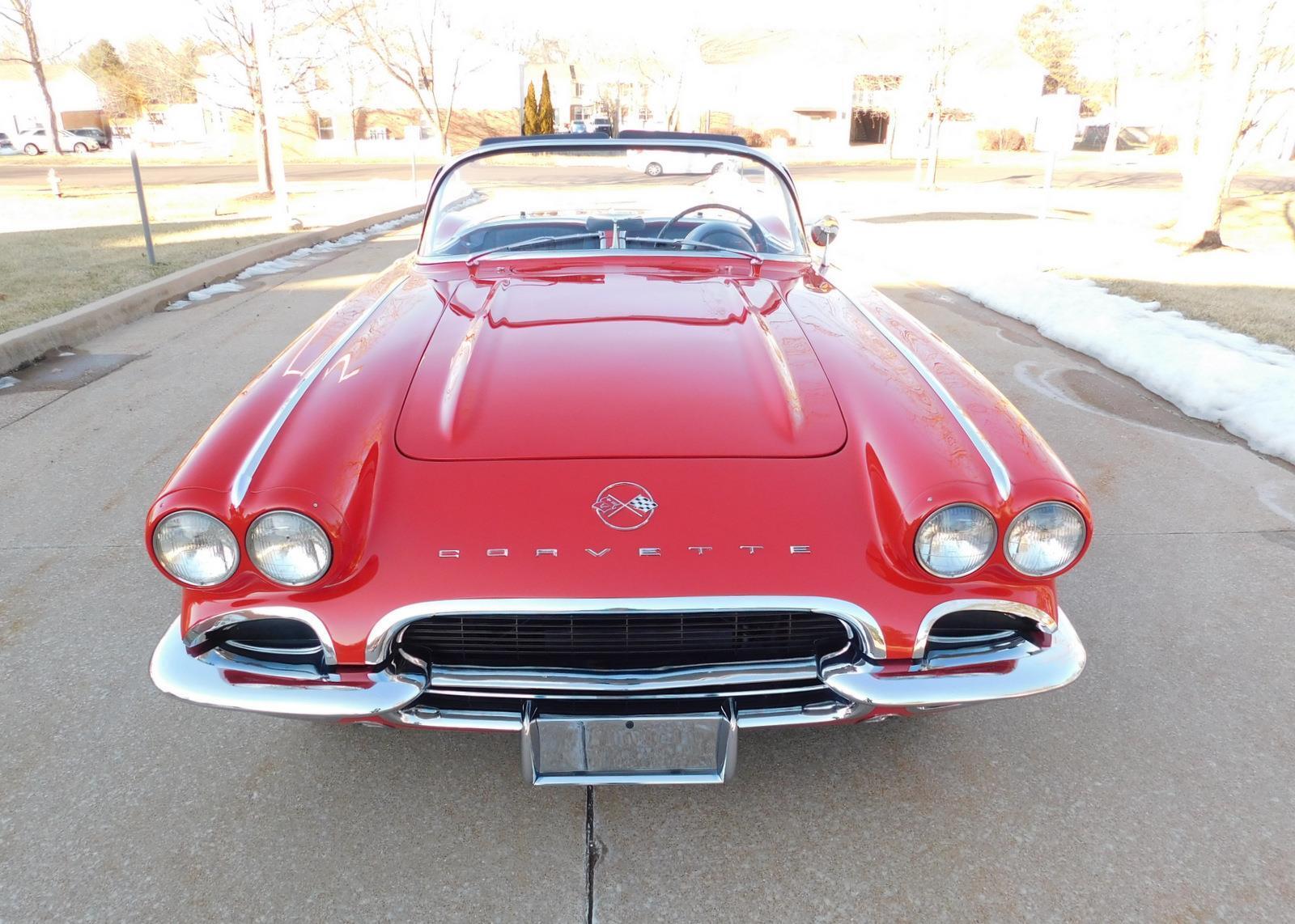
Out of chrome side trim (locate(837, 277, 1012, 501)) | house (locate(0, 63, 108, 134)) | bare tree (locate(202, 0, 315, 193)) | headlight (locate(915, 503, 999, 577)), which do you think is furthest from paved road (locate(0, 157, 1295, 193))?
headlight (locate(915, 503, 999, 577))

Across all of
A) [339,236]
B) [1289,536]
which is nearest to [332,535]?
[1289,536]

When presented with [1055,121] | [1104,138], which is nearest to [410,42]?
[1055,121]

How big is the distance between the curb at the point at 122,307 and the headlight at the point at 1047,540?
5922 mm

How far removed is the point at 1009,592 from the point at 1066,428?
10.4 ft

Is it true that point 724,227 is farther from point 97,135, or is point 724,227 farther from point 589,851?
point 97,135

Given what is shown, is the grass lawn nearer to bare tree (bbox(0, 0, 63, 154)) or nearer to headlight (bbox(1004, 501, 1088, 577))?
headlight (bbox(1004, 501, 1088, 577))

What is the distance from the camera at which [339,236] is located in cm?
1220

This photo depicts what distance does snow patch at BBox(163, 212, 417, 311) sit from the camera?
7.85 metres

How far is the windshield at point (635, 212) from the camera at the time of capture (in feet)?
10.9

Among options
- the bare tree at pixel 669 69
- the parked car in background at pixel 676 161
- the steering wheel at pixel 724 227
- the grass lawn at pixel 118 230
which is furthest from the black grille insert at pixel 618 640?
the bare tree at pixel 669 69

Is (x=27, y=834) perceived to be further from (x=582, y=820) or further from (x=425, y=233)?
(x=425, y=233)

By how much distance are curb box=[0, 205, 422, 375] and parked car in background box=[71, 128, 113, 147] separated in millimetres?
38503

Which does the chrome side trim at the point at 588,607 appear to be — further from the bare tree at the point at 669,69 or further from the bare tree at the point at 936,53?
the bare tree at the point at 669,69

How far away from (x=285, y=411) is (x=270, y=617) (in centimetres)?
52
